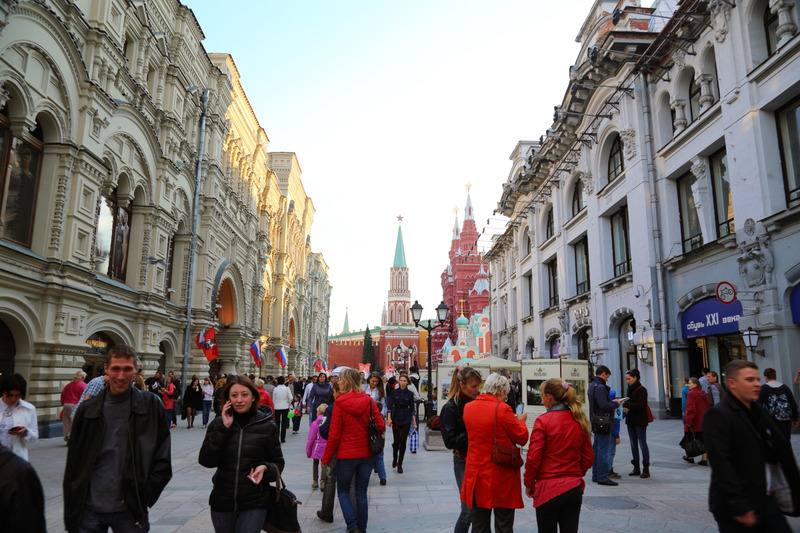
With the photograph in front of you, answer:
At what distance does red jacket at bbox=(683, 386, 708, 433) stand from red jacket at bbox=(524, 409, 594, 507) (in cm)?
674

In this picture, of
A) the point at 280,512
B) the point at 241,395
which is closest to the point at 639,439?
the point at 280,512

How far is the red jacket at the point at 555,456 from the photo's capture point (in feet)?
14.9

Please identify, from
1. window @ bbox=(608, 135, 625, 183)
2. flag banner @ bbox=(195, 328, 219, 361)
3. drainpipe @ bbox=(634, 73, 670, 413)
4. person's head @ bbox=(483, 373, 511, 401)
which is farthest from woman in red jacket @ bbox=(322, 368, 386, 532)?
window @ bbox=(608, 135, 625, 183)

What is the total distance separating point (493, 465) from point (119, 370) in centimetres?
302

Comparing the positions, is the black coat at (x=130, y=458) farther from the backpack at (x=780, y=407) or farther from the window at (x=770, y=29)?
the window at (x=770, y=29)

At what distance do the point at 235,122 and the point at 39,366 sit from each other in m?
21.2

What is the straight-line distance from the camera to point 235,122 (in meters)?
31.6

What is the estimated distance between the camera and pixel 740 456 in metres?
3.54

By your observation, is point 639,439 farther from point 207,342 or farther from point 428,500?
point 207,342

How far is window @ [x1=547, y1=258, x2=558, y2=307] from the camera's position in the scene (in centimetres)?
3167

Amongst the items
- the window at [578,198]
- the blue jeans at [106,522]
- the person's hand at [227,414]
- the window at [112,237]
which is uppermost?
the window at [578,198]

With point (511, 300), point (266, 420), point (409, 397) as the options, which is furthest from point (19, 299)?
point (511, 300)

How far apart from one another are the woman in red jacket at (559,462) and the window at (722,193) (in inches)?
543

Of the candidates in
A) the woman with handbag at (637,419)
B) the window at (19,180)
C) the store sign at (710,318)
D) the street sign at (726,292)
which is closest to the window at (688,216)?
the store sign at (710,318)
